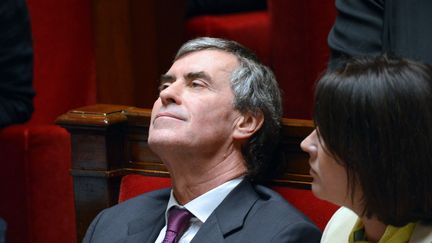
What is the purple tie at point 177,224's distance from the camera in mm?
1274

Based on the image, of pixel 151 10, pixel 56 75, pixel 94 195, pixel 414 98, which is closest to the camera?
pixel 414 98

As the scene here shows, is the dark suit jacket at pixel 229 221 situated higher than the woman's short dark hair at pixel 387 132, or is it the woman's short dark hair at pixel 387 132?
the woman's short dark hair at pixel 387 132

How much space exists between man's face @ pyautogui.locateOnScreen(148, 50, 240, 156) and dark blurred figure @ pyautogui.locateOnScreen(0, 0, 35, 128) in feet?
1.73

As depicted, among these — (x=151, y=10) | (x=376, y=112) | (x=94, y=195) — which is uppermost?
(x=376, y=112)

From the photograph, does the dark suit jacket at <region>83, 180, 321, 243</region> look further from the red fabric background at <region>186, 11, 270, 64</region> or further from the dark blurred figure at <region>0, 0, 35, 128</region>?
the red fabric background at <region>186, 11, 270, 64</region>

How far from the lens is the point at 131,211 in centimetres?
137

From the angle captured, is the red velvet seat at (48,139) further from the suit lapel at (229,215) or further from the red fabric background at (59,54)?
the suit lapel at (229,215)

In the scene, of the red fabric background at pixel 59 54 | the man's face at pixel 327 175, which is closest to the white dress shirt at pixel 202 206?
the man's face at pixel 327 175

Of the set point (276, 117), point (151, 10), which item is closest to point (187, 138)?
point (276, 117)

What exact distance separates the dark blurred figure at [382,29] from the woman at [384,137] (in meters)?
0.16

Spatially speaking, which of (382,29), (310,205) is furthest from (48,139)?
(382,29)

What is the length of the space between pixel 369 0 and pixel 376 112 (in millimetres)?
334

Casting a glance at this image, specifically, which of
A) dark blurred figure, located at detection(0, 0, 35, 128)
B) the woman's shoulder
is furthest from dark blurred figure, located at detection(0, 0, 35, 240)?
the woman's shoulder

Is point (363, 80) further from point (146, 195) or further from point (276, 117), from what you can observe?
point (146, 195)
